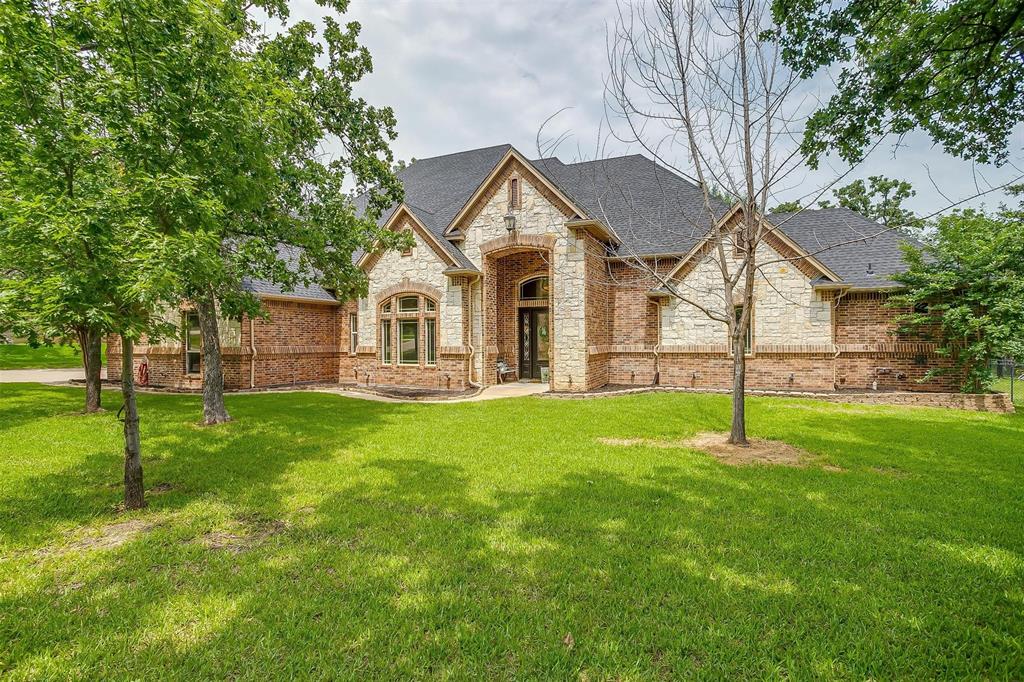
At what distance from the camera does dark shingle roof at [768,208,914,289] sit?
14.3 metres

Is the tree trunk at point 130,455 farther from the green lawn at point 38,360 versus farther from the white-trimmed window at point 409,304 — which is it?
the green lawn at point 38,360

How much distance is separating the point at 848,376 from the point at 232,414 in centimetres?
1747

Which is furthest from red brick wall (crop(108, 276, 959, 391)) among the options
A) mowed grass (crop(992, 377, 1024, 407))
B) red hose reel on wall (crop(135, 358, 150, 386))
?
mowed grass (crop(992, 377, 1024, 407))

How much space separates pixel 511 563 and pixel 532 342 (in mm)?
14554

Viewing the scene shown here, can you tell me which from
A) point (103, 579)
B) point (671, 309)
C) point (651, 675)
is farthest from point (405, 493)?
point (671, 309)

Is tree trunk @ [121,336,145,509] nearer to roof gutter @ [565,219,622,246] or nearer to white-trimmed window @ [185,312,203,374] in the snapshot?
roof gutter @ [565,219,622,246]

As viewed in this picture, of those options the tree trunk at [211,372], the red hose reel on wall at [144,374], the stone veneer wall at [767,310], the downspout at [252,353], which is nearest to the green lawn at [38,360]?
the red hose reel on wall at [144,374]

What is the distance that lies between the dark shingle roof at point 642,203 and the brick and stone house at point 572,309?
8 centimetres

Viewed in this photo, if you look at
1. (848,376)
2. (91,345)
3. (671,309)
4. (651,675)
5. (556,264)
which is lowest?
(651,675)

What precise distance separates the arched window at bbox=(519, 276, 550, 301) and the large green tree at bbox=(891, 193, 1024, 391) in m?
10.8

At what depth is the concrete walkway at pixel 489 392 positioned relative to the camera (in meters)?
14.2

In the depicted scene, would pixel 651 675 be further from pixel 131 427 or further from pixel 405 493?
pixel 131 427

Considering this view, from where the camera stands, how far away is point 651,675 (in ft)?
9.07

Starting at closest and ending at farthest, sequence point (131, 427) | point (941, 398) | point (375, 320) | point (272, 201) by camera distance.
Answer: point (131, 427)
point (272, 201)
point (941, 398)
point (375, 320)
